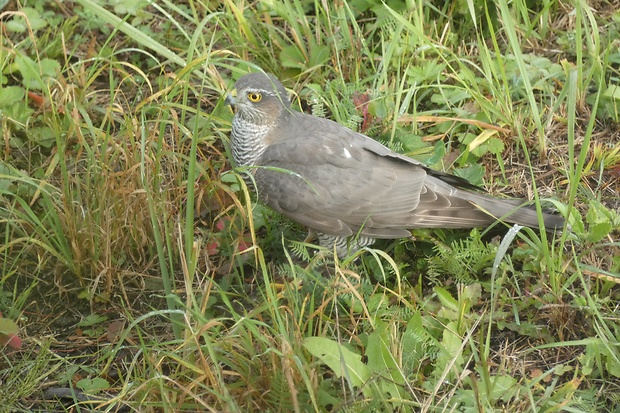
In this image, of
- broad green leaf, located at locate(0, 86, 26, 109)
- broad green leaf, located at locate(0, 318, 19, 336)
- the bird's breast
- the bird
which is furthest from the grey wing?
broad green leaf, located at locate(0, 86, 26, 109)

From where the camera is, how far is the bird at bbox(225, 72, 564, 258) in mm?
4191

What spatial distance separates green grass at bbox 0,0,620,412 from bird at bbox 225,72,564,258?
0.13m

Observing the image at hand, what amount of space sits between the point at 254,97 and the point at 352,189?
0.71 m

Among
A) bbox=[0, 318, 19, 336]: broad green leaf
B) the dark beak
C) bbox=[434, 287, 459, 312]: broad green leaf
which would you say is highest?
the dark beak

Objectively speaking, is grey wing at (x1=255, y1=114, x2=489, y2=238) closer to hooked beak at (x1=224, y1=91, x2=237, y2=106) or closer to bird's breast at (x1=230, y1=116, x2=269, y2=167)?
bird's breast at (x1=230, y1=116, x2=269, y2=167)

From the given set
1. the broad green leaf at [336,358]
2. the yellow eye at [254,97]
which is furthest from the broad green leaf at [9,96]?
the broad green leaf at [336,358]

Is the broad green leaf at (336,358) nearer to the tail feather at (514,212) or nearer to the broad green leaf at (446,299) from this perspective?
the broad green leaf at (446,299)

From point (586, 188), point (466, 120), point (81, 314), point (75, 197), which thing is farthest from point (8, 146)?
point (586, 188)

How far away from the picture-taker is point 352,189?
422cm

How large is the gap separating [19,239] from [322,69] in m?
2.17

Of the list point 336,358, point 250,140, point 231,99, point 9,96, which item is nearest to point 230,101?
point 231,99

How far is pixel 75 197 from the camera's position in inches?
165

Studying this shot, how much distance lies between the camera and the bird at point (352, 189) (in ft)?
13.8

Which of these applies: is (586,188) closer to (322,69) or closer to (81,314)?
(322,69)
